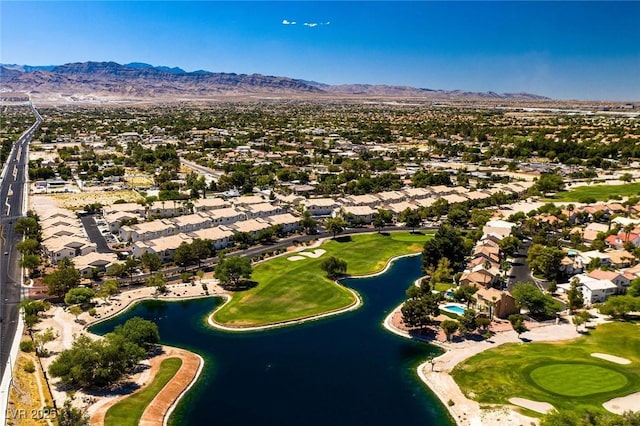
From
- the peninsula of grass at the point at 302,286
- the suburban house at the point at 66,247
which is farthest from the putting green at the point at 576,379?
the suburban house at the point at 66,247

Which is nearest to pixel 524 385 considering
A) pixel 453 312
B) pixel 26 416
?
pixel 453 312

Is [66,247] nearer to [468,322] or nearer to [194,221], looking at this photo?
[194,221]

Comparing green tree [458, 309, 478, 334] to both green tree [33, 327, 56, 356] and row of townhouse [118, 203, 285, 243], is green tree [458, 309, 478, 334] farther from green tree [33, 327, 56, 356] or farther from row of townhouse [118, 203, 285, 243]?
row of townhouse [118, 203, 285, 243]

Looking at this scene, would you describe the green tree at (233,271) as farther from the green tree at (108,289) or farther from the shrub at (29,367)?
the shrub at (29,367)

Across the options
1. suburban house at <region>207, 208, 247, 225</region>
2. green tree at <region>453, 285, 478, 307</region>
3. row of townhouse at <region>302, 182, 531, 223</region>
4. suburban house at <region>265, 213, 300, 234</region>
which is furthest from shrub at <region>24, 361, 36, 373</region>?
row of townhouse at <region>302, 182, 531, 223</region>

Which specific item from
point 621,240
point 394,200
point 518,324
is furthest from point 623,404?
point 394,200

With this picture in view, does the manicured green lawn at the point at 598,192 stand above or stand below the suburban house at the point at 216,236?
above

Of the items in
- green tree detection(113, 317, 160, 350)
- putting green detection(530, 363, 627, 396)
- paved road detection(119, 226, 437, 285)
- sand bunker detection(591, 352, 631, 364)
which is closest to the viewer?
putting green detection(530, 363, 627, 396)
